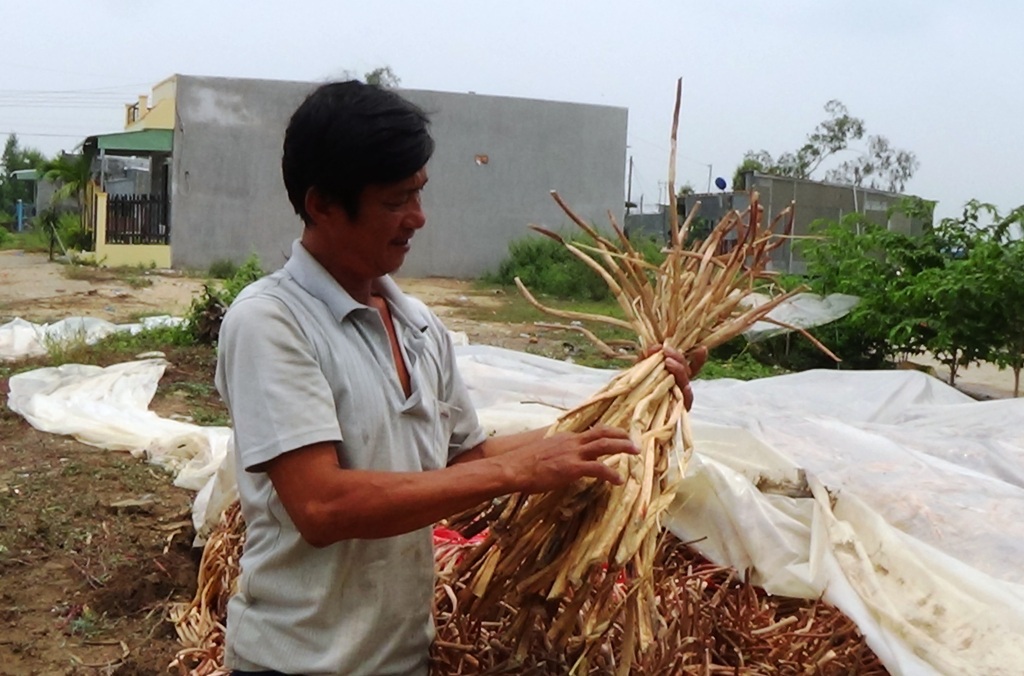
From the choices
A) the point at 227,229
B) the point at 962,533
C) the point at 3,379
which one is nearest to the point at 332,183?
the point at 962,533

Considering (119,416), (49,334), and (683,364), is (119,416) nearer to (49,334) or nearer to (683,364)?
(49,334)

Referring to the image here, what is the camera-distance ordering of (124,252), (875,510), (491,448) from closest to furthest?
(491,448) → (875,510) → (124,252)

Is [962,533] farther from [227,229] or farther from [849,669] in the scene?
[227,229]

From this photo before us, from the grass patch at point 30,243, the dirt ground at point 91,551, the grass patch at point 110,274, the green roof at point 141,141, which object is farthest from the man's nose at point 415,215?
the grass patch at point 30,243

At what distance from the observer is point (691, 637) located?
2.13 meters

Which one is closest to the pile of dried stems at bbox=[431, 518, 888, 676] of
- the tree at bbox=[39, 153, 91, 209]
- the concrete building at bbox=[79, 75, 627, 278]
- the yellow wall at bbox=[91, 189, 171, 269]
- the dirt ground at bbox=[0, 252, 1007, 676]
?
the dirt ground at bbox=[0, 252, 1007, 676]

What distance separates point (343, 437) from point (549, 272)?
16.6 meters

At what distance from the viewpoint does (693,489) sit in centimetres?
278

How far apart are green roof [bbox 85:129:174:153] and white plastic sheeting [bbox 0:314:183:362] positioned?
10.1 metres

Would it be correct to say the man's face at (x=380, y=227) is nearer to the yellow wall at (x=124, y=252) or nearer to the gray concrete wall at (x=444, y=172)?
the gray concrete wall at (x=444, y=172)

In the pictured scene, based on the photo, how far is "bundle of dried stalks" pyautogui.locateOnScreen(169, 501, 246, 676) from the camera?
2.75 meters

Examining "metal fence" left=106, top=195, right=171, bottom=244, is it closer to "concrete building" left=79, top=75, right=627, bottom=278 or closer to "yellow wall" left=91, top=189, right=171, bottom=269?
"yellow wall" left=91, top=189, right=171, bottom=269

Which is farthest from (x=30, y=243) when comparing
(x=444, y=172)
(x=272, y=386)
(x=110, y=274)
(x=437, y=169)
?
(x=272, y=386)

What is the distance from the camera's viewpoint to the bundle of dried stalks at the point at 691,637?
1.71 meters
